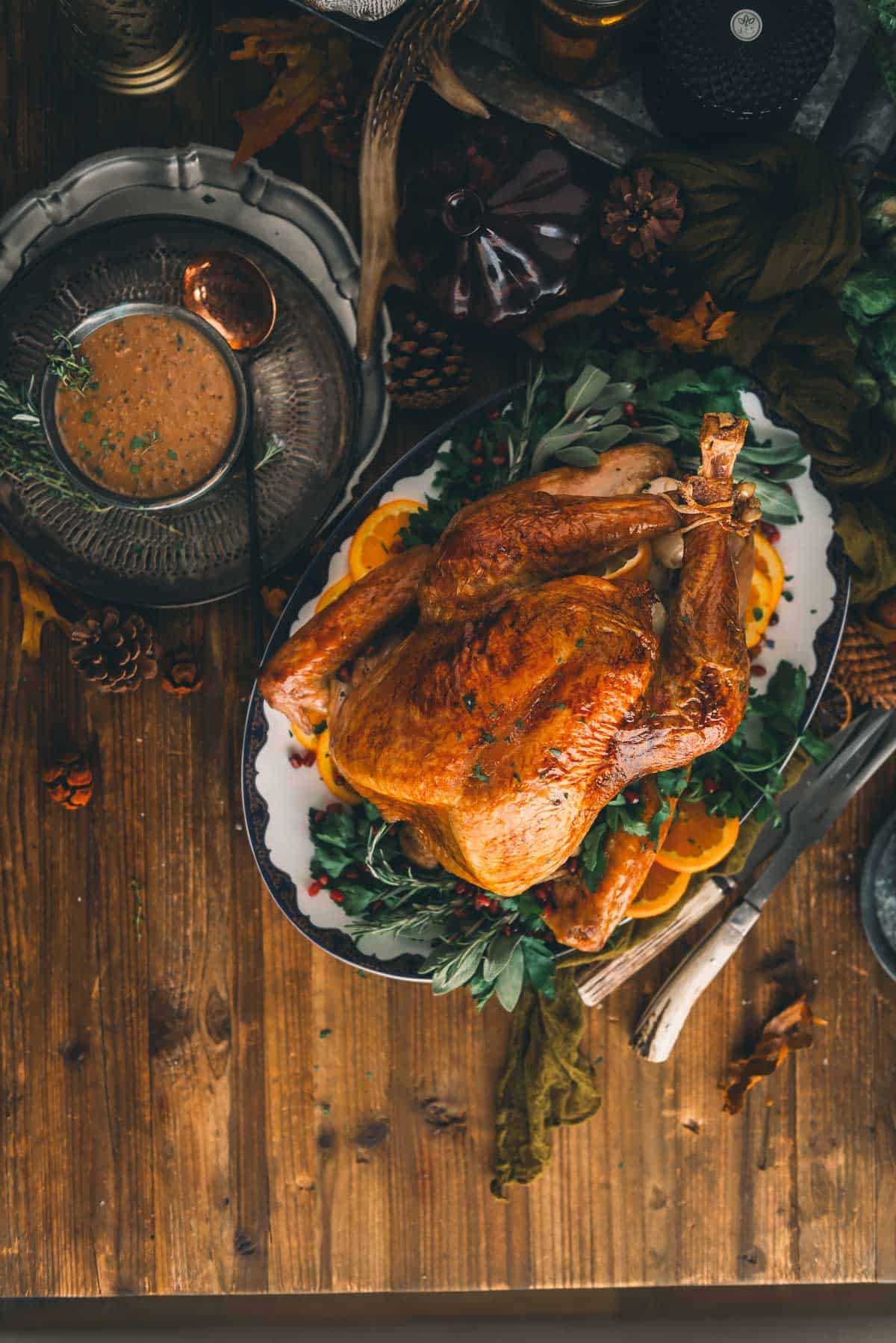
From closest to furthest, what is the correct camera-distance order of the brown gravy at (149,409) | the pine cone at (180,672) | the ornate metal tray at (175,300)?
the brown gravy at (149,409)
the ornate metal tray at (175,300)
the pine cone at (180,672)

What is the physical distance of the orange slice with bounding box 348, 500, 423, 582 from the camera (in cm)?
153

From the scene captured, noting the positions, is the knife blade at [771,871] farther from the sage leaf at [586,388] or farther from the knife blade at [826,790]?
the sage leaf at [586,388]

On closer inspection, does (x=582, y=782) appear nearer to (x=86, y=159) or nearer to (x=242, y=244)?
(x=242, y=244)

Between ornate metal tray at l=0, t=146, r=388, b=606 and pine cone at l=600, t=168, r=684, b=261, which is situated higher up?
pine cone at l=600, t=168, r=684, b=261

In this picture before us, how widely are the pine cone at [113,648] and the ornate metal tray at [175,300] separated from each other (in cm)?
5

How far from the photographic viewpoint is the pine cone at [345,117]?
1.54 metres

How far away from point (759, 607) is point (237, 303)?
96 centimetres

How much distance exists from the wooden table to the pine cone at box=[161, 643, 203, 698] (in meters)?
0.03

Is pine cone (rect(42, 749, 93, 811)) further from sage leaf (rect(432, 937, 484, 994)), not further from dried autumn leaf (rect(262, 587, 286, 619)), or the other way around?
sage leaf (rect(432, 937, 484, 994))

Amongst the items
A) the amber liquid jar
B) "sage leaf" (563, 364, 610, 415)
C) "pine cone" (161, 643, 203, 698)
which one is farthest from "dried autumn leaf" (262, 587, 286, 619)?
the amber liquid jar

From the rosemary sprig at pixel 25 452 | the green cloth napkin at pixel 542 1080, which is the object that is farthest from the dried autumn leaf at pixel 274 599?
the green cloth napkin at pixel 542 1080

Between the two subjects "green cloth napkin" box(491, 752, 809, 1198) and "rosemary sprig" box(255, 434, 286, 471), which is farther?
"green cloth napkin" box(491, 752, 809, 1198)

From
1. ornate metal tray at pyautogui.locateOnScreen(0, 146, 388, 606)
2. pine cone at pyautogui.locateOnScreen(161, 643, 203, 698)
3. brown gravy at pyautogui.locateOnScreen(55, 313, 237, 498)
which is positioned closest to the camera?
brown gravy at pyautogui.locateOnScreen(55, 313, 237, 498)

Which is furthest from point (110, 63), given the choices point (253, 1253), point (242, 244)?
point (253, 1253)
